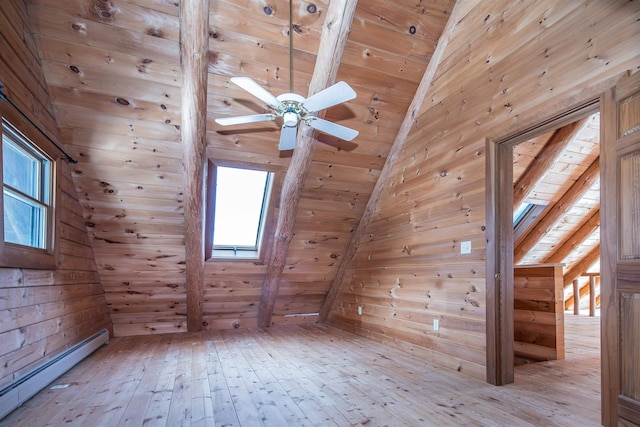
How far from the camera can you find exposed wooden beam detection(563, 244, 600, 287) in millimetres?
5715

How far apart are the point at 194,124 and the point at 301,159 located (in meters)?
1.07

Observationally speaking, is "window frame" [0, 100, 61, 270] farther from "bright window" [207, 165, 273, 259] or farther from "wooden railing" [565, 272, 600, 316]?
"wooden railing" [565, 272, 600, 316]

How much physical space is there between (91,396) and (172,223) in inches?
71.9

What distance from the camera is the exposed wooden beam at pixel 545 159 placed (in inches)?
150

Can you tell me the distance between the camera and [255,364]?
3256mm

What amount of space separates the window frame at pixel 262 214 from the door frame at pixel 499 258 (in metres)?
2.16

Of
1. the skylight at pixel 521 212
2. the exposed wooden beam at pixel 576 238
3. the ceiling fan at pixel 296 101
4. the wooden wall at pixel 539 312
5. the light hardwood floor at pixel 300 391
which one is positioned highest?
the ceiling fan at pixel 296 101

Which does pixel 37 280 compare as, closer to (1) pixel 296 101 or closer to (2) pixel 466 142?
(1) pixel 296 101

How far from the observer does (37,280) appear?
2.70 meters

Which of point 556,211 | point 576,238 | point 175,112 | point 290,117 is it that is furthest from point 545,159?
point 175,112

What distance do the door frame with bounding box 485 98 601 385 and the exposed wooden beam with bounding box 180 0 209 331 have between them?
2.40 m

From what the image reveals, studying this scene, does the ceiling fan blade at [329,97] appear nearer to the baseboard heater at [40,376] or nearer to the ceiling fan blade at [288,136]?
the ceiling fan blade at [288,136]

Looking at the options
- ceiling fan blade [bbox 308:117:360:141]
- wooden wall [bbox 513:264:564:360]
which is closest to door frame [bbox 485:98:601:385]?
wooden wall [bbox 513:264:564:360]

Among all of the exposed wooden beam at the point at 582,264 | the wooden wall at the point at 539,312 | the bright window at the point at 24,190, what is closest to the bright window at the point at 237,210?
the bright window at the point at 24,190
